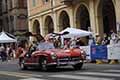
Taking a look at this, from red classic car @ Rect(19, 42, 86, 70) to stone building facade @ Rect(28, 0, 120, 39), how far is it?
1218 centimetres

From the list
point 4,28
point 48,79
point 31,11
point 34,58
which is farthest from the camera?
point 4,28

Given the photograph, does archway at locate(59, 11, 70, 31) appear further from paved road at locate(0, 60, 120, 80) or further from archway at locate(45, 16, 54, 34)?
paved road at locate(0, 60, 120, 80)

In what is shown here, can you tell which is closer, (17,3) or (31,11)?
(31,11)

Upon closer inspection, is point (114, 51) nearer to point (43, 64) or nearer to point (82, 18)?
point (43, 64)

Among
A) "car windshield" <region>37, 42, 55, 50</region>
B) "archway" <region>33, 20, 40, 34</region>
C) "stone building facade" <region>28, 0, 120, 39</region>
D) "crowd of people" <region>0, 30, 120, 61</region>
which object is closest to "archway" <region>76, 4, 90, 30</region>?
"stone building facade" <region>28, 0, 120, 39</region>

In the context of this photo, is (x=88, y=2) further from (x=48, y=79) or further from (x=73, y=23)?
(x=48, y=79)

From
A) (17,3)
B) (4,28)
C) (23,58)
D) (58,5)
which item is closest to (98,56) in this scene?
(23,58)

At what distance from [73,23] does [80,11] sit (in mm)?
1326

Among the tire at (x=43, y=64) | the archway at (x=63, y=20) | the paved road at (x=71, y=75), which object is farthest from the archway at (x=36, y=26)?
the paved road at (x=71, y=75)

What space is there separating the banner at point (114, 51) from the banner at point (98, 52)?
0.46 meters

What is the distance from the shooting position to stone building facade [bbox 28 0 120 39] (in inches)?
1348

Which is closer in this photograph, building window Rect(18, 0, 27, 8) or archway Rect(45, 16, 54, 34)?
archway Rect(45, 16, 54, 34)

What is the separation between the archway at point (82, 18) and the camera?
38.0m

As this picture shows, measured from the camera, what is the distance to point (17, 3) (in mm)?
58844
